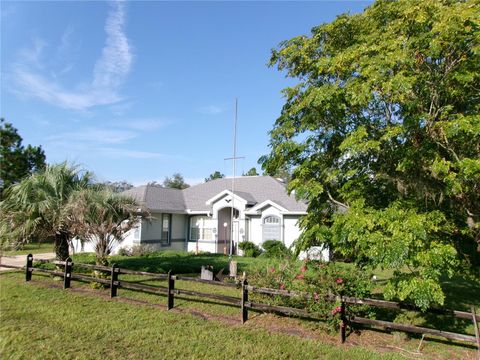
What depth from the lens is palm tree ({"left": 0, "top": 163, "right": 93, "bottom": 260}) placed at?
13.2 meters

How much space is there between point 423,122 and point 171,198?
23296 millimetres

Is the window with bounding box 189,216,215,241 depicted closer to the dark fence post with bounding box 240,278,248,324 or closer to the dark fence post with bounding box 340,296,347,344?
the dark fence post with bounding box 240,278,248,324

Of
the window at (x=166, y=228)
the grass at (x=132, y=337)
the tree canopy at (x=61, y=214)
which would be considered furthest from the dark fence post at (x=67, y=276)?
the window at (x=166, y=228)

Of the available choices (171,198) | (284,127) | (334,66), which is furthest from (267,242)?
(334,66)

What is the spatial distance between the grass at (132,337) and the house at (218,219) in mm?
13823

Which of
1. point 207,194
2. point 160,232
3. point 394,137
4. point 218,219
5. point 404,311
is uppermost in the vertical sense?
point 207,194

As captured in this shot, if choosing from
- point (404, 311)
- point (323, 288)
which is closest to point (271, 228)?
point (404, 311)

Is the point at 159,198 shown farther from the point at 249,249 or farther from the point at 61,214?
the point at 61,214

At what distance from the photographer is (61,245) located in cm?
1432

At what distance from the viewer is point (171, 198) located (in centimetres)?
2850

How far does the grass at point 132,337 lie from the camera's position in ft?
21.5

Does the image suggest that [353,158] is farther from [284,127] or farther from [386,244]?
[386,244]

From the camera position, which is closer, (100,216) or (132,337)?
(132,337)

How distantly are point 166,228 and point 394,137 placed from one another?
823 inches
